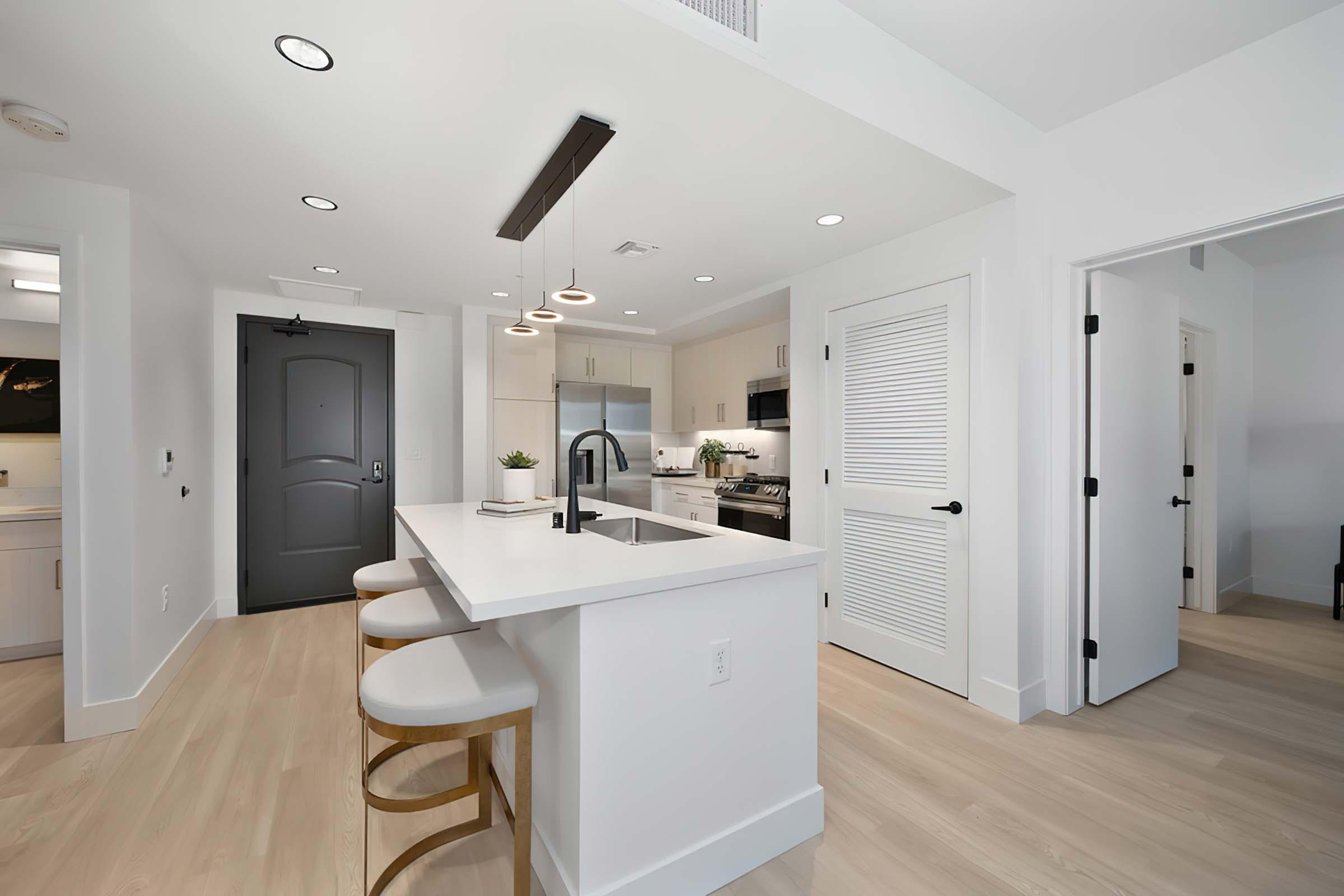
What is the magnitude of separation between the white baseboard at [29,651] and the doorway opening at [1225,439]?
5.51m

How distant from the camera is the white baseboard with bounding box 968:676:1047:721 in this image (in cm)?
240

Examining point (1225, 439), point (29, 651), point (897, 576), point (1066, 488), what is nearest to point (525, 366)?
point (897, 576)

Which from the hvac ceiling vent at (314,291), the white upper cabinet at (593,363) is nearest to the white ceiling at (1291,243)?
the white upper cabinet at (593,363)

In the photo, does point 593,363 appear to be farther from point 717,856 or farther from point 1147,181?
point 717,856

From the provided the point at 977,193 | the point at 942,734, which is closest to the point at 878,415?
the point at 977,193

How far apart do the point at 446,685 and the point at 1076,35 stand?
2.83 metres

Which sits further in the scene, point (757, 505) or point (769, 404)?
point (769, 404)

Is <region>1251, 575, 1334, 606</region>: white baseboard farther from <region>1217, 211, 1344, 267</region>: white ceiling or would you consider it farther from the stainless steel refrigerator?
the stainless steel refrigerator

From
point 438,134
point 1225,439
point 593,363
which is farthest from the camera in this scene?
point 593,363

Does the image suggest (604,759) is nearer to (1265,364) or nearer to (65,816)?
(65,816)

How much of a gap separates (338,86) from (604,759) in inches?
81.8

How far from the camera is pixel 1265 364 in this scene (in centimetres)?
435

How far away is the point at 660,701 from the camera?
1437mm

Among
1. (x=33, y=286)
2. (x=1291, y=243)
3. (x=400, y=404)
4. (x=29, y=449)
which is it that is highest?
(x=1291, y=243)
